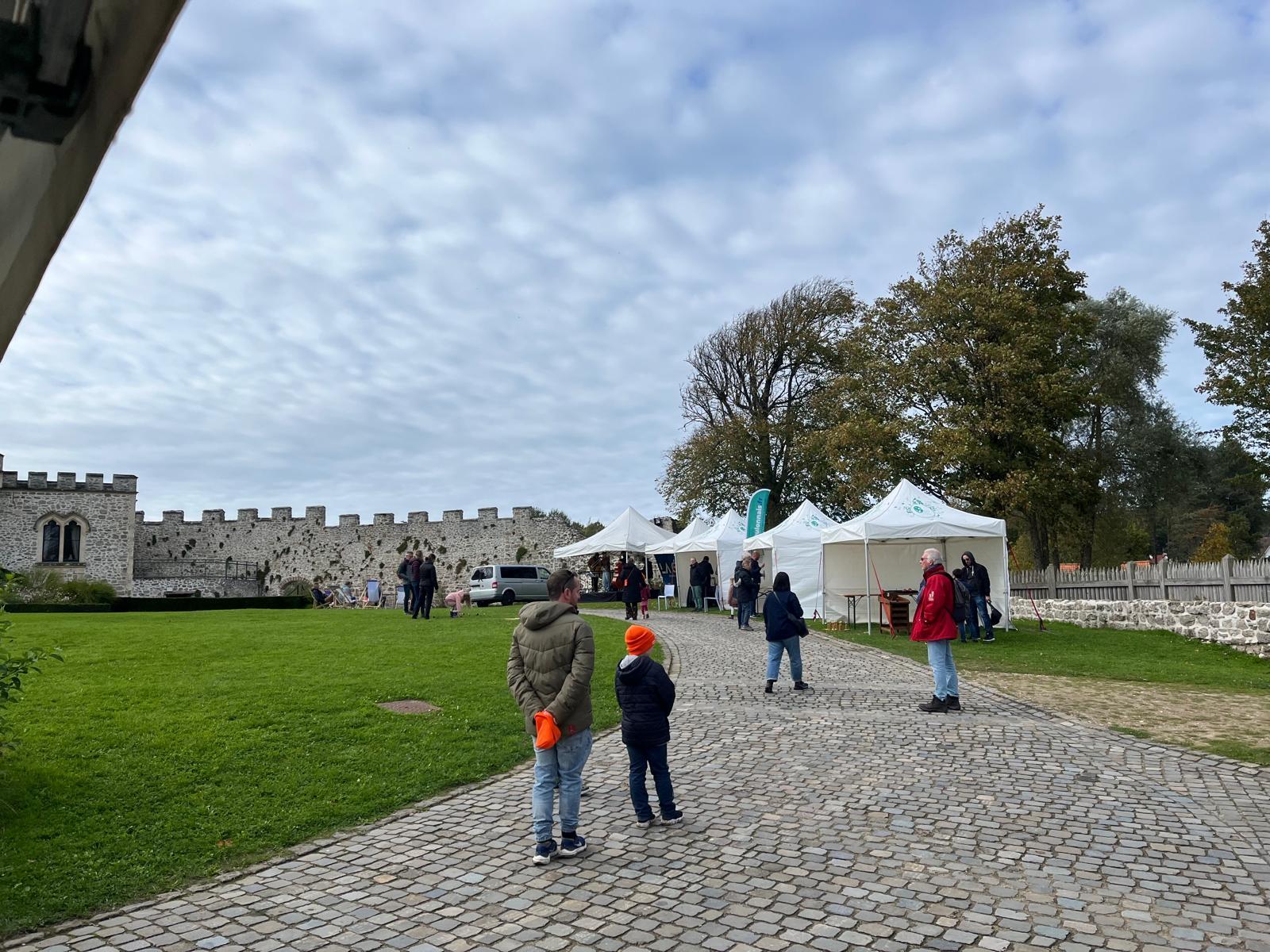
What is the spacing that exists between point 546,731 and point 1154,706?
8172 millimetres

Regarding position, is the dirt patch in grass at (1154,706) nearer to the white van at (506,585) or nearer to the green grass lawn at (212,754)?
the green grass lawn at (212,754)

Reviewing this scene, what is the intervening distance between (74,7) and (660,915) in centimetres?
447

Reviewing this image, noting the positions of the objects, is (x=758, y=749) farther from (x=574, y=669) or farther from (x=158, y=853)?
(x=158, y=853)

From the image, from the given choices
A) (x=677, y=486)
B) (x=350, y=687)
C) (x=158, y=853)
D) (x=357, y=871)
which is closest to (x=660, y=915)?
(x=357, y=871)

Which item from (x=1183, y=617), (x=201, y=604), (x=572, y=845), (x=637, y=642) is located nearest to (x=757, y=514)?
(x=1183, y=617)

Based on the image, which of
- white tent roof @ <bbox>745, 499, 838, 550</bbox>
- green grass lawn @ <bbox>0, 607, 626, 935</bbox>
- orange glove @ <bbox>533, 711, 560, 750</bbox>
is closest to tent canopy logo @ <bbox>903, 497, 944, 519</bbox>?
white tent roof @ <bbox>745, 499, 838, 550</bbox>

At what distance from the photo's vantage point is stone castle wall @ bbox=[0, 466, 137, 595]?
133 ft

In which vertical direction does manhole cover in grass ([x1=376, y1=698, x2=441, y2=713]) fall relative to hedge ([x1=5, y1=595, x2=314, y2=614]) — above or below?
below

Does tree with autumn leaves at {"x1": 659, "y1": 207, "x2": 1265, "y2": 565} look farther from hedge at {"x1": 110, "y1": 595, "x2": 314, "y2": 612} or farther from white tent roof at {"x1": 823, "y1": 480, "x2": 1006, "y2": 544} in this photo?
hedge at {"x1": 110, "y1": 595, "x2": 314, "y2": 612}

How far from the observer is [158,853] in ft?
17.2

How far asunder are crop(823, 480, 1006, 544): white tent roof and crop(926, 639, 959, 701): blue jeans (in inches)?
328

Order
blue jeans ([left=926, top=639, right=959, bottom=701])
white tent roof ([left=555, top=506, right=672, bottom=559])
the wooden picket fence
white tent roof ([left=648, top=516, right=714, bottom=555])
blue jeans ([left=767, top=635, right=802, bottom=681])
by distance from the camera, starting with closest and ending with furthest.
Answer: blue jeans ([left=926, top=639, right=959, bottom=701])
blue jeans ([left=767, top=635, right=802, bottom=681])
the wooden picket fence
white tent roof ([left=648, top=516, right=714, bottom=555])
white tent roof ([left=555, top=506, right=672, bottom=559])

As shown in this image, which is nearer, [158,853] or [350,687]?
[158,853]

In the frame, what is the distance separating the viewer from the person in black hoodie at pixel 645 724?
5.86m
